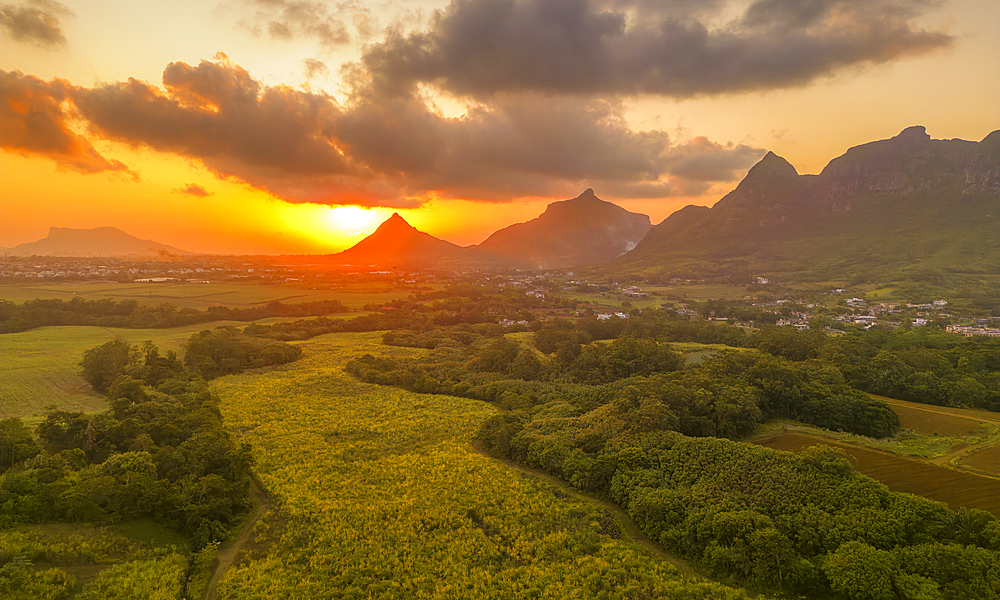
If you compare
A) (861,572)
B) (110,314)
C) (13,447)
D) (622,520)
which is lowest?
(622,520)

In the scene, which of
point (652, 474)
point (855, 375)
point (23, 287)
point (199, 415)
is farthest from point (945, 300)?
point (23, 287)

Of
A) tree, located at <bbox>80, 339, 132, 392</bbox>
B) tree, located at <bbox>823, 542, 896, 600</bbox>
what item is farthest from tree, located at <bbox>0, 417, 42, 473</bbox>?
tree, located at <bbox>823, 542, 896, 600</bbox>

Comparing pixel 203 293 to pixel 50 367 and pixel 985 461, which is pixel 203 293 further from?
pixel 985 461

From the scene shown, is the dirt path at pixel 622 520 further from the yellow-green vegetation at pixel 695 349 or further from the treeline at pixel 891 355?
the yellow-green vegetation at pixel 695 349

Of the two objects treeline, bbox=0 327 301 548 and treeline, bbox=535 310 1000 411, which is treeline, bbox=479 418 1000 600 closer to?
treeline, bbox=0 327 301 548

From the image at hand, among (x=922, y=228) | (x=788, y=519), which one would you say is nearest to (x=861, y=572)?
(x=788, y=519)

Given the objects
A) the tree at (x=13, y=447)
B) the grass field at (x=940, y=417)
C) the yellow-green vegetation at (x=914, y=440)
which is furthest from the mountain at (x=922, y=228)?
the tree at (x=13, y=447)
